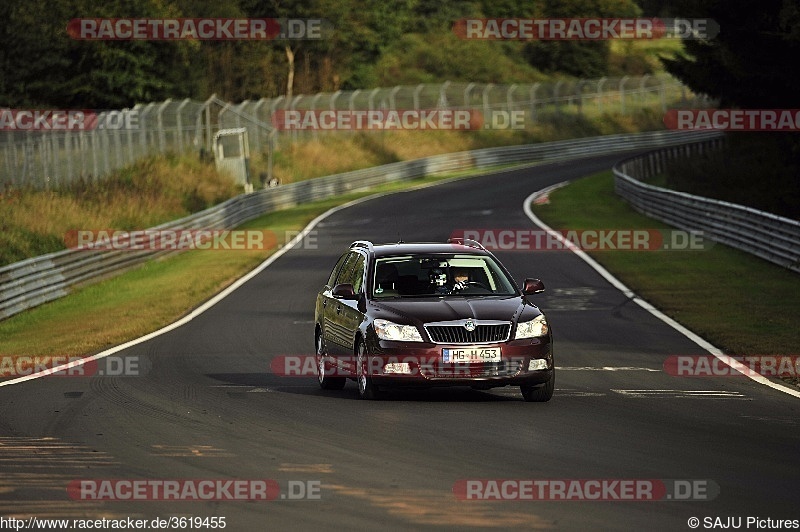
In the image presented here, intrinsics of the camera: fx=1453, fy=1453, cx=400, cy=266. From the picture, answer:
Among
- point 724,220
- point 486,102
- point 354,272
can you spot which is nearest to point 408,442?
point 354,272

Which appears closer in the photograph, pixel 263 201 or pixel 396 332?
pixel 396 332

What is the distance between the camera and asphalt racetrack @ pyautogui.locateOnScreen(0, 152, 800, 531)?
866cm

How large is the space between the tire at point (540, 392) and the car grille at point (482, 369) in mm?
368

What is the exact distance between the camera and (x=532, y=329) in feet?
46.2

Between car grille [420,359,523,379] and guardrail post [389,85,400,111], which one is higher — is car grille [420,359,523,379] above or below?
below

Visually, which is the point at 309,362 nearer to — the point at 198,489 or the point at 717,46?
the point at 198,489

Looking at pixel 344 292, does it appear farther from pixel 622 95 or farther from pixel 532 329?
pixel 622 95

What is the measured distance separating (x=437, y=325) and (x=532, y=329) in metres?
0.94

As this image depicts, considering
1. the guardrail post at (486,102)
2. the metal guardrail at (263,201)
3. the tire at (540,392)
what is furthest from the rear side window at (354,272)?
the guardrail post at (486,102)

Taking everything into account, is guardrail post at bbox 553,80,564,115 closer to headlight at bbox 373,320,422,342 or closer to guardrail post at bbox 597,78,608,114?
guardrail post at bbox 597,78,608,114

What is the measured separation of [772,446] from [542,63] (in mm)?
108518

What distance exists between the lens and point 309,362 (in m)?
18.9

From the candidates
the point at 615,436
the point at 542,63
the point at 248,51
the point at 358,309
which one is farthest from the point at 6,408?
the point at 542,63

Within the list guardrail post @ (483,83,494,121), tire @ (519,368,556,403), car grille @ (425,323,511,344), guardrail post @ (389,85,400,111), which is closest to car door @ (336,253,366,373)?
car grille @ (425,323,511,344)
